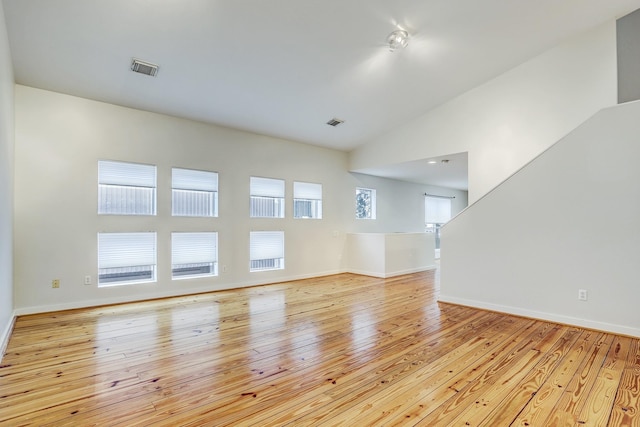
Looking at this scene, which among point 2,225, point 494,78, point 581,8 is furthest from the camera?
point 494,78

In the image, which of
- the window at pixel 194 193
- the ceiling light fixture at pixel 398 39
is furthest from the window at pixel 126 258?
the ceiling light fixture at pixel 398 39

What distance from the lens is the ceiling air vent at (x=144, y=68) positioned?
3.86 metres

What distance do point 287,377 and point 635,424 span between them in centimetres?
213

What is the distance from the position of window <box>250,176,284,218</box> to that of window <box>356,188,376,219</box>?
228 cm

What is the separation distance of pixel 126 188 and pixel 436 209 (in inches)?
337

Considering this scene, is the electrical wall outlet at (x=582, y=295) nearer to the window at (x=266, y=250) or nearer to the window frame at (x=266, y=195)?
the window at (x=266, y=250)

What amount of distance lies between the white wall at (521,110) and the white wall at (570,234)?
900 mm

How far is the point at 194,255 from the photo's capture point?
5.43m

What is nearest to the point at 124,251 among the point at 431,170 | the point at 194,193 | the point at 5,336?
the point at 194,193

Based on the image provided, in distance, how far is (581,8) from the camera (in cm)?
384

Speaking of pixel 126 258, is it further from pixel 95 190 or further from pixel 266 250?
pixel 266 250

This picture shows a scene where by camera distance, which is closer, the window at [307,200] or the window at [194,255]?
the window at [194,255]

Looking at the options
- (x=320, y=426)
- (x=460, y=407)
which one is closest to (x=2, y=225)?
(x=320, y=426)

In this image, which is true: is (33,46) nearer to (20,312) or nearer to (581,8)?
(20,312)
